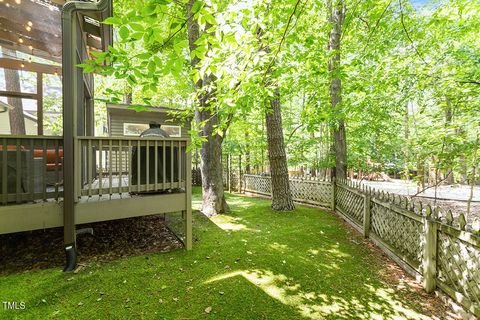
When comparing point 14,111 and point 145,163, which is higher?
point 14,111

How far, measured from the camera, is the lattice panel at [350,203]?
18.6ft

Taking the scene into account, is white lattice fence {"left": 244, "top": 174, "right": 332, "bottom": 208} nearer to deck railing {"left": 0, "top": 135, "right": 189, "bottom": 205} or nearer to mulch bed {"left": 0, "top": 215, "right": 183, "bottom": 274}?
mulch bed {"left": 0, "top": 215, "right": 183, "bottom": 274}

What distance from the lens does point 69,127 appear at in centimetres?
318

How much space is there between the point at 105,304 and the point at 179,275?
36.7 inches

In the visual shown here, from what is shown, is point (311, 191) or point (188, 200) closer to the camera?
point (188, 200)

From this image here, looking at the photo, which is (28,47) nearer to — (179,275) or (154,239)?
(154,239)

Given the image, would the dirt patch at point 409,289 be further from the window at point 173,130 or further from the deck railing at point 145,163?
the window at point 173,130

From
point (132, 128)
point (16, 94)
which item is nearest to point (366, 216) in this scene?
point (16, 94)

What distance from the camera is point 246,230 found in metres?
5.29

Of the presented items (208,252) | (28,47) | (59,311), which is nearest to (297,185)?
(208,252)

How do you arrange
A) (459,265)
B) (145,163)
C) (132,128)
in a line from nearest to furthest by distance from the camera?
1. (459,265)
2. (145,163)
3. (132,128)

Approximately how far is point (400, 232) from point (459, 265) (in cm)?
120

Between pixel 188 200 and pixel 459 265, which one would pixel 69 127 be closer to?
pixel 188 200

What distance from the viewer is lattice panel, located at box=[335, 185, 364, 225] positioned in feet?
18.6
